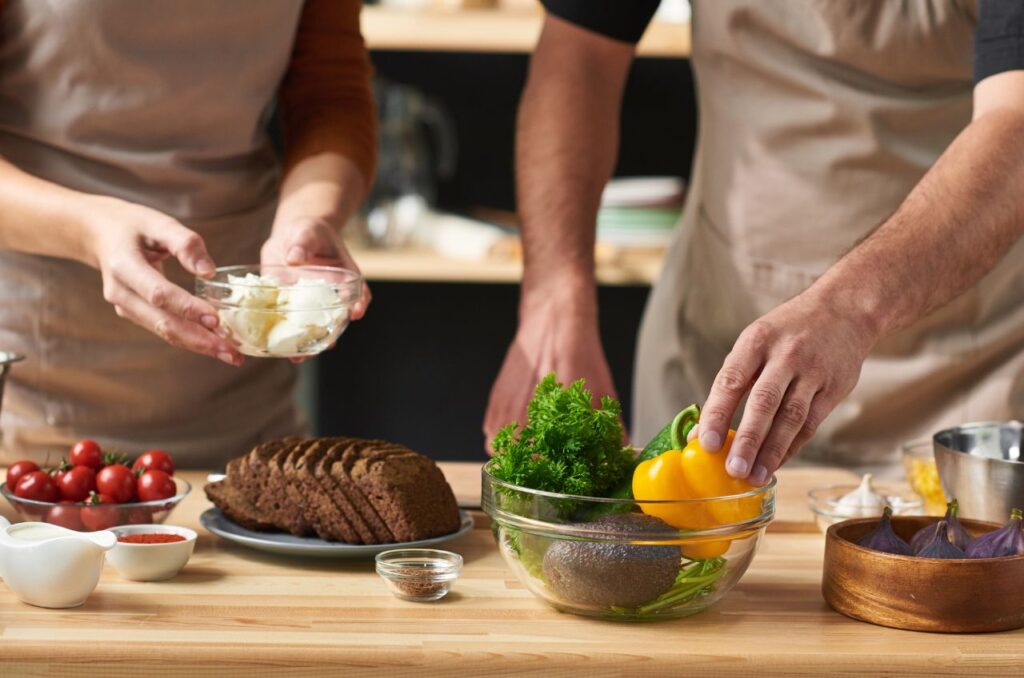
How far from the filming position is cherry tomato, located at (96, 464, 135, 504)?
4.15ft

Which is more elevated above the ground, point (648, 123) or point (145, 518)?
point (648, 123)

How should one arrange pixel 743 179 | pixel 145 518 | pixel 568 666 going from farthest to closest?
1. pixel 743 179
2. pixel 145 518
3. pixel 568 666

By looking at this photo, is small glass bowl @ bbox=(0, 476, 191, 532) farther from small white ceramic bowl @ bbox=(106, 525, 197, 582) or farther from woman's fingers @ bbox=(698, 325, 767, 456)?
woman's fingers @ bbox=(698, 325, 767, 456)

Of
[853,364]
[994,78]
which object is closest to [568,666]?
[853,364]

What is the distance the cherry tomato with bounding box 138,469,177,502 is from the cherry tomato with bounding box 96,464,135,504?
1cm

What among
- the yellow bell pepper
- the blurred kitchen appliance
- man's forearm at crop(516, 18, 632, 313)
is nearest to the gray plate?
the yellow bell pepper

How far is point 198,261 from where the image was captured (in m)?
1.27

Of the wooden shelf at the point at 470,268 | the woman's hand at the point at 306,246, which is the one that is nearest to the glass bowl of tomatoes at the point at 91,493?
the woman's hand at the point at 306,246

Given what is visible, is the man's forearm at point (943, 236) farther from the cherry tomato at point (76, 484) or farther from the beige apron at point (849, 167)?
the cherry tomato at point (76, 484)

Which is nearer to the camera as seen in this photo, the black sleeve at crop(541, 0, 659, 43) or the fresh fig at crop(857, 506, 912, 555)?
the fresh fig at crop(857, 506, 912, 555)

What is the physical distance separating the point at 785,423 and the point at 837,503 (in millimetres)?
331

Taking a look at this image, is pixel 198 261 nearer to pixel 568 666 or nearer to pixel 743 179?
pixel 568 666

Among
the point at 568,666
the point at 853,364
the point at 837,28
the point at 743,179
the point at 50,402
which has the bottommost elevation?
the point at 568,666

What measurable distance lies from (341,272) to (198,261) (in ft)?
0.54
